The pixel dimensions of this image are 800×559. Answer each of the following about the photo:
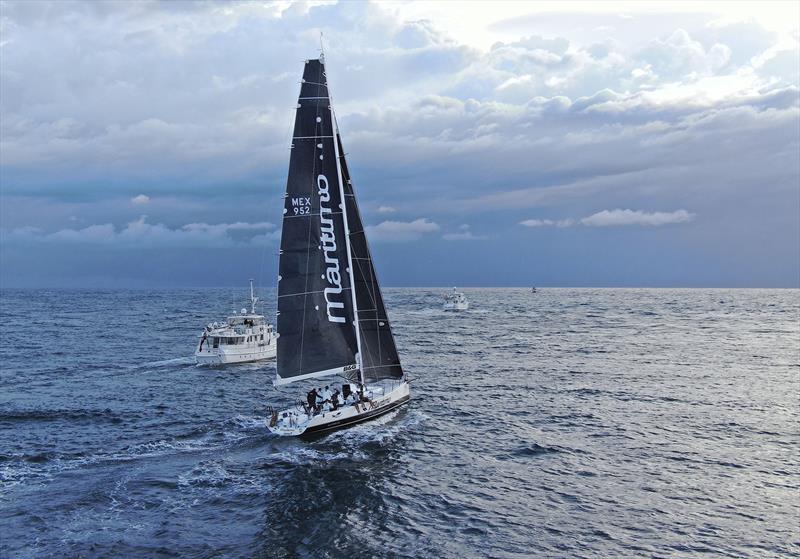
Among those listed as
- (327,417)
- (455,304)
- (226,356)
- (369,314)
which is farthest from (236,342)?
(455,304)

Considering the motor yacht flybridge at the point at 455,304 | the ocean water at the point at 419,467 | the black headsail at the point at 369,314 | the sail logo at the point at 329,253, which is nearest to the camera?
the ocean water at the point at 419,467

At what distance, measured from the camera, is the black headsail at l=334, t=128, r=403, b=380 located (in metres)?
35.3

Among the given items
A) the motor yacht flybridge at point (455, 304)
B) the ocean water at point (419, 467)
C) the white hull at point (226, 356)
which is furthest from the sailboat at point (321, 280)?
the motor yacht flybridge at point (455, 304)

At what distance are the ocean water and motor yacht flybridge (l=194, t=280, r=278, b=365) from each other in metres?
2.36

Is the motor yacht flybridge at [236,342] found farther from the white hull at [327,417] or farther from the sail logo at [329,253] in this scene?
the white hull at [327,417]

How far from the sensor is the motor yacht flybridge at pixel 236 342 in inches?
2363

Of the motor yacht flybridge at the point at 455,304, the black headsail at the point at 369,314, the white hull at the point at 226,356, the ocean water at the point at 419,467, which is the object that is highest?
the black headsail at the point at 369,314

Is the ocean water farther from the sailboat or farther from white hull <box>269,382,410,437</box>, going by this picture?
the sailboat

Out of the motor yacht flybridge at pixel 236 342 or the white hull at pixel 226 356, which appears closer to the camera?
the white hull at pixel 226 356

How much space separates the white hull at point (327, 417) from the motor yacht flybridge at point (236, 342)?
29.9 meters

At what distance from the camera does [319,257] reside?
33500 mm

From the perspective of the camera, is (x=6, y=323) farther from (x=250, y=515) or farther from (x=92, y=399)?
(x=250, y=515)

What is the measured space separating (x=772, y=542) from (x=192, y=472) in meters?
25.7

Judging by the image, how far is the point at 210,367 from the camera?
58938 millimetres
